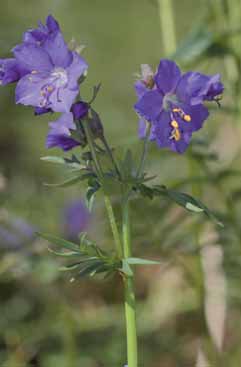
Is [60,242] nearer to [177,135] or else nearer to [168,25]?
[177,135]

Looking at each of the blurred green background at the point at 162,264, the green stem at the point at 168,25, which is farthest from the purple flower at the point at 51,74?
the green stem at the point at 168,25

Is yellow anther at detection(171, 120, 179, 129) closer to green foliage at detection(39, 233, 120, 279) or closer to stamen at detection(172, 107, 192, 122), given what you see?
stamen at detection(172, 107, 192, 122)

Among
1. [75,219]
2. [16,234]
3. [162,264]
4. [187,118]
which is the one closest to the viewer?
[187,118]

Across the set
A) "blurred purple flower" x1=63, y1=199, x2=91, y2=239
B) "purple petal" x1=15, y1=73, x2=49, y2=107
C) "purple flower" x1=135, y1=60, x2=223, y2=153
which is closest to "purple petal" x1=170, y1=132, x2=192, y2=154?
"purple flower" x1=135, y1=60, x2=223, y2=153

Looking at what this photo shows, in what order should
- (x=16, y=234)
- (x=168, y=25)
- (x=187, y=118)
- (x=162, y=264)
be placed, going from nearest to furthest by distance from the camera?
(x=187, y=118)
(x=168, y=25)
(x=16, y=234)
(x=162, y=264)

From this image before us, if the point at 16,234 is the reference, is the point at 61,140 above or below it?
above

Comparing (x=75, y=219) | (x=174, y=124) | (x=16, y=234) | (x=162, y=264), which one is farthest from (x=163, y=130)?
(x=75, y=219)

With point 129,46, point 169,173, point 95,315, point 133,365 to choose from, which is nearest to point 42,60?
point 133,365
